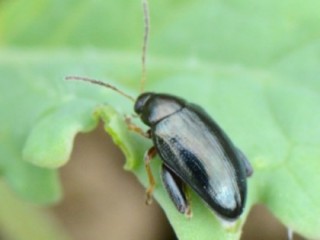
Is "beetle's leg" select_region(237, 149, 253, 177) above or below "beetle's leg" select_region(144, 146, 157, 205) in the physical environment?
above

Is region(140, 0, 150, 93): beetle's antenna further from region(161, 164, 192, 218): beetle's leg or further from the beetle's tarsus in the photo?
the beetle's tarsus

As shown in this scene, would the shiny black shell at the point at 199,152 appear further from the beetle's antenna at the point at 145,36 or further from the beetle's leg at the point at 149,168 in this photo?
the beetle's antenna at the point at 145,36

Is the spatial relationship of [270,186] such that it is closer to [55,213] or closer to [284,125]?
[284,125]

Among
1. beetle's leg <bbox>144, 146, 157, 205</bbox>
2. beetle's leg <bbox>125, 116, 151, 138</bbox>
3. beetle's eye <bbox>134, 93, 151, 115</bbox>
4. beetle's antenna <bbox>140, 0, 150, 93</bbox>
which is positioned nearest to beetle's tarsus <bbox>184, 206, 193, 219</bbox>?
beetle's leg <bbox>144, 146, 157, 205</bbox>

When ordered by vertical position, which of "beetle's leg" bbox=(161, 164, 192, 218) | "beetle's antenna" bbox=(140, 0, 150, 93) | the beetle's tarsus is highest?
"beetle's antenna" bbox=(140, 0, 150, 93)

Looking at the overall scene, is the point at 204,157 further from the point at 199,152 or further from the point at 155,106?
the point at 155,106

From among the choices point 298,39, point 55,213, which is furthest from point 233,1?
point 55,213
